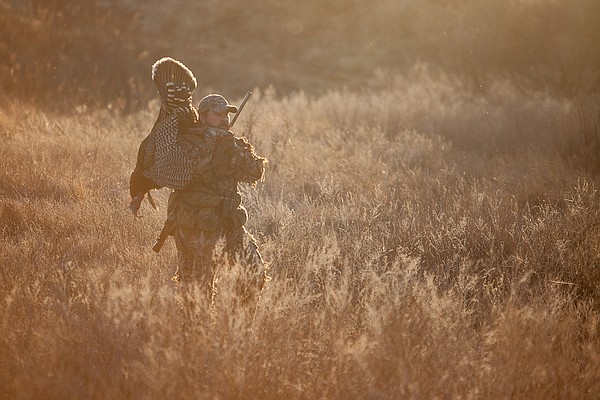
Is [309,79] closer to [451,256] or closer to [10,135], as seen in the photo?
[10,135]

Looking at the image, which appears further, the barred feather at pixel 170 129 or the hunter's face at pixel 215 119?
the hunter's face at pixel 215 119

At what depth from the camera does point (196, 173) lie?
427cm

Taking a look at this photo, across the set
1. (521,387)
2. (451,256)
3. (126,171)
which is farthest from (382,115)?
(521,387)

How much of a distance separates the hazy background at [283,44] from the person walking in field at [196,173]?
31.2 feet

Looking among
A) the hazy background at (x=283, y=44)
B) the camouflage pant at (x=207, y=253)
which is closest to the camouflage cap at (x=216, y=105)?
the camouflage pant at (x=207, y=253)

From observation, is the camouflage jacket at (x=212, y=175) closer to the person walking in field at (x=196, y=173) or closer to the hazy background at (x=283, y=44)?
the person walking in field at (x=196, y=173)

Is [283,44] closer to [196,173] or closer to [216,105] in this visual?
[216,105]

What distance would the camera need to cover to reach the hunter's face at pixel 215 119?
4391 millimetres

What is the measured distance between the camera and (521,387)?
3.57 meters

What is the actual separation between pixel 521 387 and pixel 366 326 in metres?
1.08

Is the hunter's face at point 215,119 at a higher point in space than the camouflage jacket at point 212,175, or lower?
higher

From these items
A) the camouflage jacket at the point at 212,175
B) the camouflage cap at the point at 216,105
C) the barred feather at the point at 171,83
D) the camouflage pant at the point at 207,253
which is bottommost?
the camouflage pant at the point at 207,253

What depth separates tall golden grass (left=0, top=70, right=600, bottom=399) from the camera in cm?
349

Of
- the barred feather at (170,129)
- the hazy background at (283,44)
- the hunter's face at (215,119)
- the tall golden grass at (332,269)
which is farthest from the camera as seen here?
the hazy background at (283,44)
